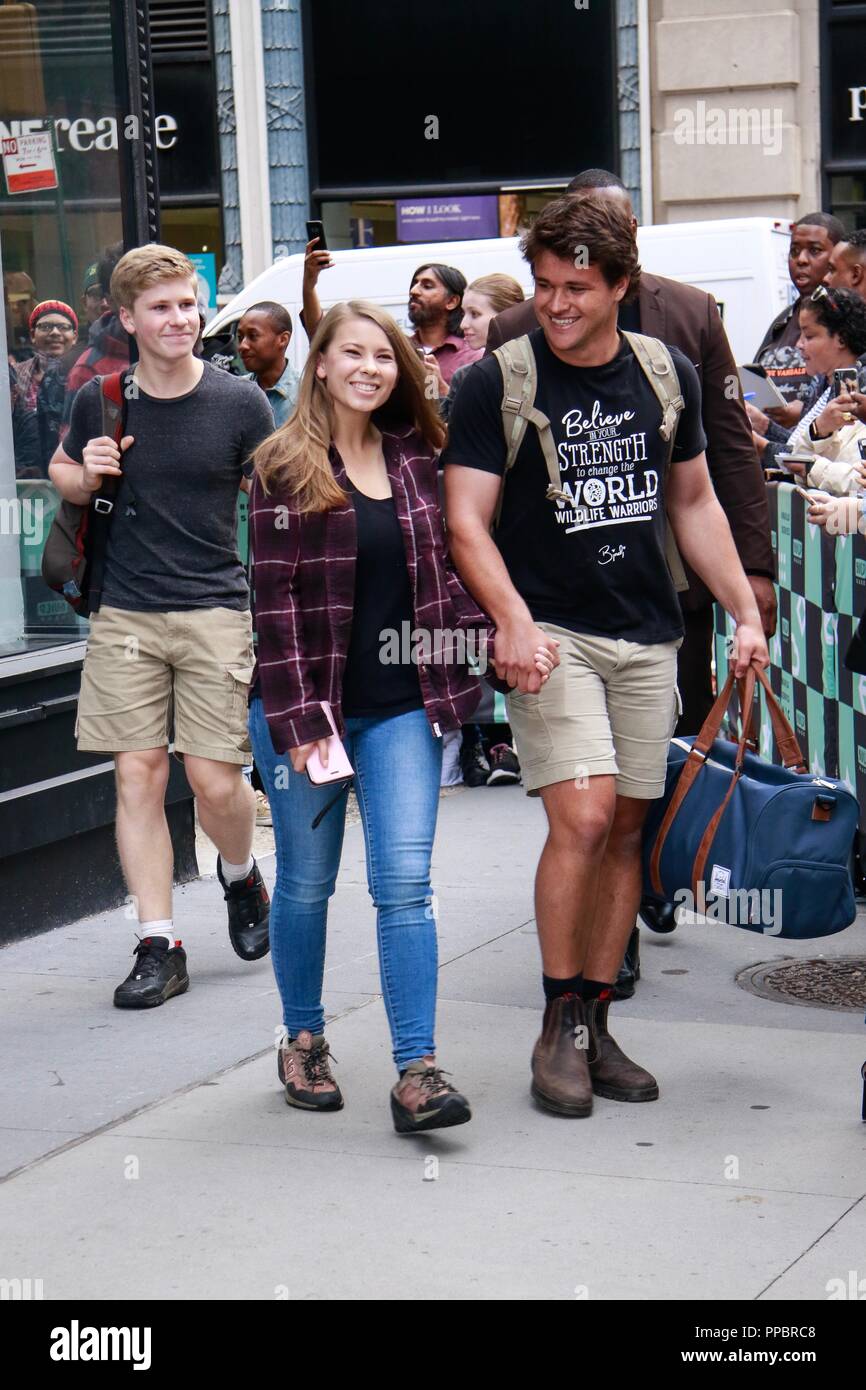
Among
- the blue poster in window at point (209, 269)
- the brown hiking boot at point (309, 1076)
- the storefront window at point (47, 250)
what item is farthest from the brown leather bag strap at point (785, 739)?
the blue poster in window at point (209, 269)

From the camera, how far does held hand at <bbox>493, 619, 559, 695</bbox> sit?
4.20m

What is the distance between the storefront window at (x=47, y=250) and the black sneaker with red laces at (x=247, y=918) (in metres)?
1.38

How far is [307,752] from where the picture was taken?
4164 mm

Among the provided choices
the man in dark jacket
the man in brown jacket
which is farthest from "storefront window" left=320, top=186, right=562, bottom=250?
the man in brown jacket

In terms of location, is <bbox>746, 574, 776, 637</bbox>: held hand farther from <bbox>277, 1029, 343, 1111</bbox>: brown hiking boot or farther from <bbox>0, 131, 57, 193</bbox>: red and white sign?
<bbox>0, 131, 57, 193</bbox>: red and white sign

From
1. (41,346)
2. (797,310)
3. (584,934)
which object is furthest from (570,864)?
(797,310)

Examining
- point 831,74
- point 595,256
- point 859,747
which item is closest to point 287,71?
point 831,74

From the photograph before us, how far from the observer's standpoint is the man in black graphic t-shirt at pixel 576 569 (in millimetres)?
4301

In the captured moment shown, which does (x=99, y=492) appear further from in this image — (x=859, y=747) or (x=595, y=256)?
(x=859, y=747)

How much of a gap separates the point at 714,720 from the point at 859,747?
6.01ft

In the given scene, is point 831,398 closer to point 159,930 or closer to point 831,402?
point 831,402

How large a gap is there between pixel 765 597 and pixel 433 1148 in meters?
1.87

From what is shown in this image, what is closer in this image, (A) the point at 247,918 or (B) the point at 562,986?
(B) the point at 562,986

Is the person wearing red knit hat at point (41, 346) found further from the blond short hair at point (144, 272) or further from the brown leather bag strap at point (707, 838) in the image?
the brown leather bag strap at point (707, 838)
